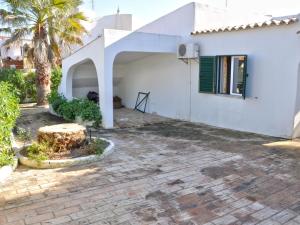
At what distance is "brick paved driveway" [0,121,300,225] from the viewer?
14.2ft

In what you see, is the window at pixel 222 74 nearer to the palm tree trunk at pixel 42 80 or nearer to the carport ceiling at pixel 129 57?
the carport ceiling at pixel 129 57

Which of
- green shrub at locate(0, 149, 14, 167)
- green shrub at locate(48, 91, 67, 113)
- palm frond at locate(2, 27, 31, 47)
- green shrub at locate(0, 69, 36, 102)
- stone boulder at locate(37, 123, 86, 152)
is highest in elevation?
palm frond at locate(2, 27, 31, 47)

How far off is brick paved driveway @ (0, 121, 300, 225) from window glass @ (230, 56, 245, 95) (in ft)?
9.08

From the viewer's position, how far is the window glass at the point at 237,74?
1006cm

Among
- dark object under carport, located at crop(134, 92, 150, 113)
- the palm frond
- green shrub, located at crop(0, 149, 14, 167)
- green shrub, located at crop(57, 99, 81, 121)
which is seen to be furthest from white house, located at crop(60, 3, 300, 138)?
green shrub, located at crop(0, 149, 14, 167)

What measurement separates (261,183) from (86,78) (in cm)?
1047

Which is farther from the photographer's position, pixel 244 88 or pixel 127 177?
pixel 244 88

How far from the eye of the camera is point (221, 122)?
1061 cm

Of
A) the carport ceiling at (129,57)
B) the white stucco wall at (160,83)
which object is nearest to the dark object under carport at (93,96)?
the white stucco wall at (160,83)

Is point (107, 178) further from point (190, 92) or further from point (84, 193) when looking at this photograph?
point (190, 92)

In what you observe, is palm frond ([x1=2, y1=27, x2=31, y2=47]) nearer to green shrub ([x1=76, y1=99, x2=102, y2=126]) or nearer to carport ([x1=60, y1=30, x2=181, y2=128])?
carport ([x1=60, y1=30, x2=181, y2=128])

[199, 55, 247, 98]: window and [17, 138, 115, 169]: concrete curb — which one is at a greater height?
[199, 55, 247, 98]: window

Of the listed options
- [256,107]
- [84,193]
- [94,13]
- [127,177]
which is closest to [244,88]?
[256,107]

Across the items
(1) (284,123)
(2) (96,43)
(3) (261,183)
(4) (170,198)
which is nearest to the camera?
(4) (170,198)
